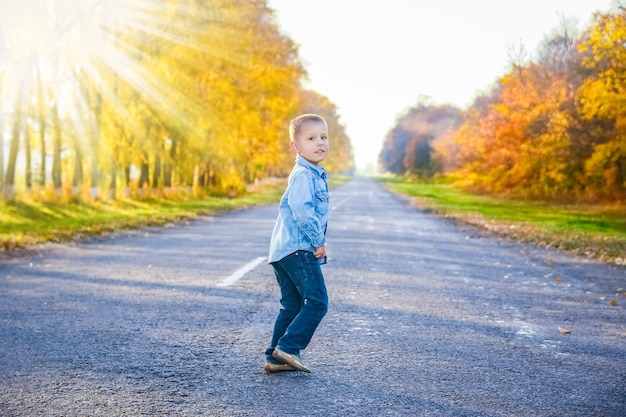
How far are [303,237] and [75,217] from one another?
14962 mm

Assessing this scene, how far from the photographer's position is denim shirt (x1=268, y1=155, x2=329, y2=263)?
3.92 m

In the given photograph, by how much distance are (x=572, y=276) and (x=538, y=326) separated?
3.73 meters

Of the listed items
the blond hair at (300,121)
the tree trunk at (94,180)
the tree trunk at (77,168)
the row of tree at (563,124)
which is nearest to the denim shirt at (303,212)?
the blond hair at (300,121)

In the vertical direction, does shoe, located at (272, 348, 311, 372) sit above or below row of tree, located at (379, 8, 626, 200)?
below

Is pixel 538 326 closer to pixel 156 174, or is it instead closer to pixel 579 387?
pixel 579 387

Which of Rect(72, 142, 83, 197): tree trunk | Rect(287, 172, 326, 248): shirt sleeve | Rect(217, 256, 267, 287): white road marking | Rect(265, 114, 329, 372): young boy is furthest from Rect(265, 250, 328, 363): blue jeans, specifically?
Rect(72, 142, 83, 197): tree trunk

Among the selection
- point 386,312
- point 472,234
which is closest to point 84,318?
point 386,312

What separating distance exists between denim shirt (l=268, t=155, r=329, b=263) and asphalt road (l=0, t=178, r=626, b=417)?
83cm

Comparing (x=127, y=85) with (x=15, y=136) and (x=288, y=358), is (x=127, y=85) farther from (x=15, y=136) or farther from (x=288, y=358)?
(x=288, y=358)

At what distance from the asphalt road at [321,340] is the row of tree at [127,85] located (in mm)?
14660

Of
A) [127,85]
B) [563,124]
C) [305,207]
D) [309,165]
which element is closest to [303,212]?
[305,207]

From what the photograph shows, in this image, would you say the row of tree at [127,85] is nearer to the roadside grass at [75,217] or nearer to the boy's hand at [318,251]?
the roadside grass at [75,217]

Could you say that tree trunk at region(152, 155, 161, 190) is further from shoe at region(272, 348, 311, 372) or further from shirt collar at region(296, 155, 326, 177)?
shoe at region(272, 348, 311, 372)

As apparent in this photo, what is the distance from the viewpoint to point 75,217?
17.5m
